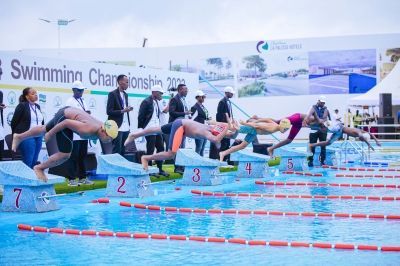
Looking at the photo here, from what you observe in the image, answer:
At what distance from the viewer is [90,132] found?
9.16 metres

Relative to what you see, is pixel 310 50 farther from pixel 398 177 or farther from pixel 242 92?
pixel 398 177

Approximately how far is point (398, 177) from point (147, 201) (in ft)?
24.0

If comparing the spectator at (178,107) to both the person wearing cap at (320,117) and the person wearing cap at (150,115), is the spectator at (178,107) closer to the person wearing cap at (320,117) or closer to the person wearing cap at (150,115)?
the person wearing cap at (150,115)

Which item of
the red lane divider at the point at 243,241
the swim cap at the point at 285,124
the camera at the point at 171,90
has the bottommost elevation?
the red lane divider at the point at 243,241

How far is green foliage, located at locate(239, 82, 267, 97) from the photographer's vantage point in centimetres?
3906

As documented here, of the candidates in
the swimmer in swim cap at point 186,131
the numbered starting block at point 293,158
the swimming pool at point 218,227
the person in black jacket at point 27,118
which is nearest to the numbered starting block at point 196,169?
the swimming pool at point 218,227

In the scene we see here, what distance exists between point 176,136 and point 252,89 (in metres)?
27.8

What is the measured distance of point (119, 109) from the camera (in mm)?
12625

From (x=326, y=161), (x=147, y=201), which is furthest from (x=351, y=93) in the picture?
(x=147, y=201)

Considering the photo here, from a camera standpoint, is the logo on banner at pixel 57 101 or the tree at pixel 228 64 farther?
the tree at pixel 228 64

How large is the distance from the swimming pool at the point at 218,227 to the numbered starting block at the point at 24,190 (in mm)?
203

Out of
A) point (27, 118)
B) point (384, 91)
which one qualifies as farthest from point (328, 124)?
point (384, 91)

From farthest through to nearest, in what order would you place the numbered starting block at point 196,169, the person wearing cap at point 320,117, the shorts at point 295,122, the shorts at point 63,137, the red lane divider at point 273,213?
1. the person wearing cap at point 320,117
2. the shorts at point 295,122
3. the numbered starting block at point 196,169
4. the shorts at point 63,137
5. the red lane divider at point 273,213

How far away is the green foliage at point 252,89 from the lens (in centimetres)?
3906
